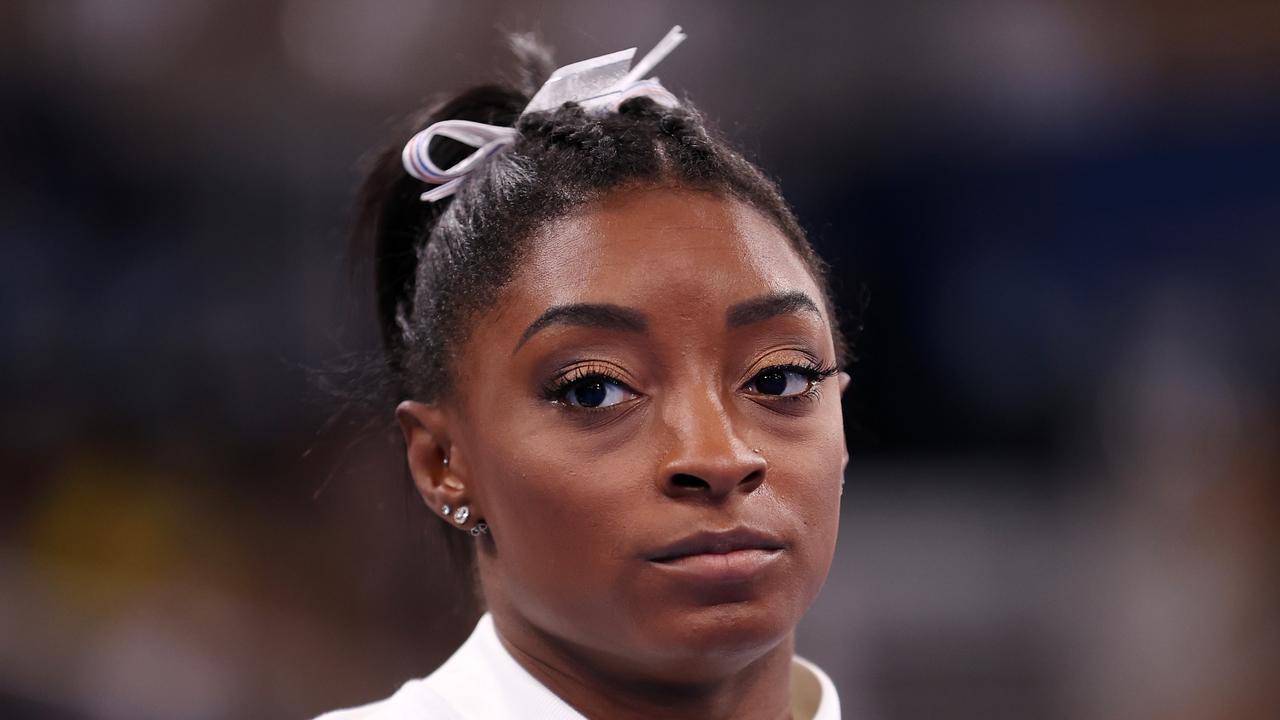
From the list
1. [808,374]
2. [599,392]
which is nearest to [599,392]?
[599,392]

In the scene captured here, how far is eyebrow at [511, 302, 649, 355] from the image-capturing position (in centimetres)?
131

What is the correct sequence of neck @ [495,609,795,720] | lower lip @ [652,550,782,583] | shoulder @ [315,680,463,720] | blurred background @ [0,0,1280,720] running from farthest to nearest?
blurred background @ [0,0,1280,720] < shoulder @ [315,680,463,720] < neck @ [495,609,795,720] < lower lip @ [652,550,782,583]

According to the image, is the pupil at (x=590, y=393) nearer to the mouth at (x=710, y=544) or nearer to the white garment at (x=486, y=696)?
the mouth at (x=710, y=544)

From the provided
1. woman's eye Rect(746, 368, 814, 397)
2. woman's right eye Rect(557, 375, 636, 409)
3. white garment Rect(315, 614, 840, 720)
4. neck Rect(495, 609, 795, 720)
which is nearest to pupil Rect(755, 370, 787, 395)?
woman's eye Rect(746, 368, 814, 397)

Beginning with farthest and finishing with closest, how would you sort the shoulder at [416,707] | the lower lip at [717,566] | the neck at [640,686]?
the shoulder at [416,707] → the neck at [640,686] → the lower lip at [717,566]

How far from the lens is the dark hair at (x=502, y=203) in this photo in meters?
1.42

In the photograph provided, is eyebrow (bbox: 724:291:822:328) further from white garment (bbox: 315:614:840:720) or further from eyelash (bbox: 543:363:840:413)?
white garment (bbox: 315:614:840:720)

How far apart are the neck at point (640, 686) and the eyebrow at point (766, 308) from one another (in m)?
0.33

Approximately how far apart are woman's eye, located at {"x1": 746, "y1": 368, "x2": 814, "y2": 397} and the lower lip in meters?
0.17

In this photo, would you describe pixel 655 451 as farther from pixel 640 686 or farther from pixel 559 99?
pixel 559 99

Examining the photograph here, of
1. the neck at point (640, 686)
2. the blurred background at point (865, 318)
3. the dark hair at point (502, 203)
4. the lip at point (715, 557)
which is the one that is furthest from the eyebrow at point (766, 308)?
the blurred background at point (865, 318)

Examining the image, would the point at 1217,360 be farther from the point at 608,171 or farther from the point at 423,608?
the point at 608,171

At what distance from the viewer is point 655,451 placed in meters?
1.29

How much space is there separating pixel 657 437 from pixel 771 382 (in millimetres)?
144
